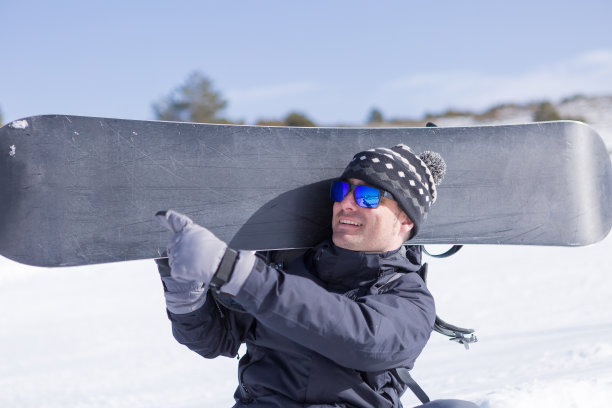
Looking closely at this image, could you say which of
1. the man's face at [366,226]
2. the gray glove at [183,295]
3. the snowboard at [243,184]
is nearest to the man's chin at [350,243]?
the man's face at [366,226]

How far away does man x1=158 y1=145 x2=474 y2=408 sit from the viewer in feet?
4.37

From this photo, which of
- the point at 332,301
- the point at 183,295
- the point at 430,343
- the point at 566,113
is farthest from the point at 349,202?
the point at 566,113

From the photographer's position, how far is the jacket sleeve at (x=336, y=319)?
1.33 m

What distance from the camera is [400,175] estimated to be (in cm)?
177

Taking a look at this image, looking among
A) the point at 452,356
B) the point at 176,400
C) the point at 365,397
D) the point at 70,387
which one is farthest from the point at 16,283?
the point at 365,397

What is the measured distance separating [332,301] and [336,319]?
0.04 m

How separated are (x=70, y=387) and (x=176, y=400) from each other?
0.76 metres

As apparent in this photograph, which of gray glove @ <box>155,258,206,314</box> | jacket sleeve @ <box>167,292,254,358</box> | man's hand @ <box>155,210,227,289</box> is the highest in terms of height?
man's hand @ <box>155,210,227,289</box>

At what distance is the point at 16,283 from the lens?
22.3ft

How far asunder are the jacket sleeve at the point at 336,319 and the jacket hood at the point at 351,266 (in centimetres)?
12

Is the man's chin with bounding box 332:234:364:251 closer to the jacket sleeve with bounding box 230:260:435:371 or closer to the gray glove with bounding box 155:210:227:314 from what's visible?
the jacket sleeve with bounding box 230:260:435:371

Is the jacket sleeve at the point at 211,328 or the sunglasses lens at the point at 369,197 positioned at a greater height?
the sunglasses lens at the point at 369,197

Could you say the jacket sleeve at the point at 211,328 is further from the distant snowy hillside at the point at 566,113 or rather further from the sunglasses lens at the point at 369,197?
the distant snowy hillside at the point at 566,113

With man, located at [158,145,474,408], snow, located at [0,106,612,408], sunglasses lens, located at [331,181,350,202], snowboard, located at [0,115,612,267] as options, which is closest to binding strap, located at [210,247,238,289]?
man, located at [158,145,474,408]
